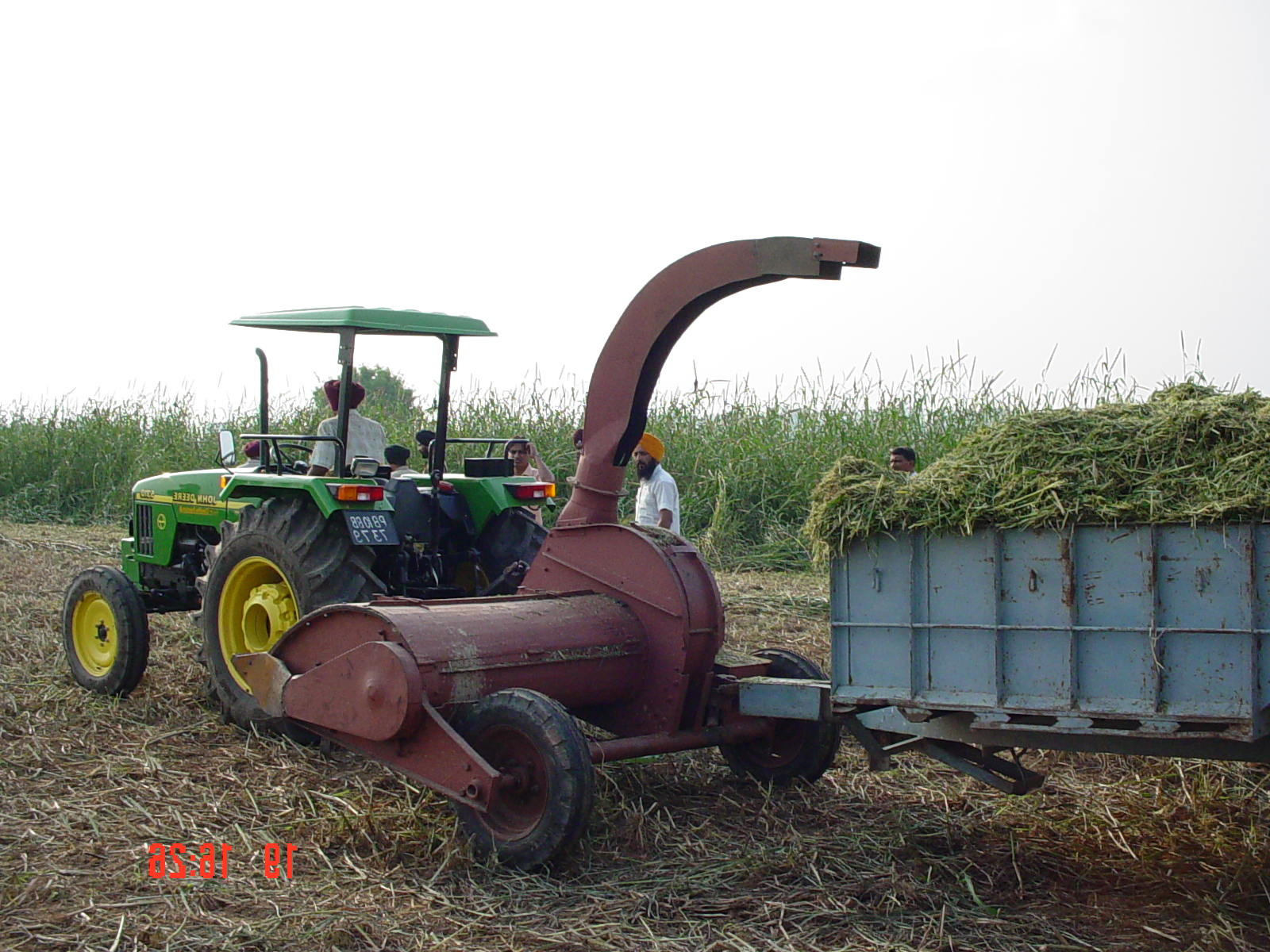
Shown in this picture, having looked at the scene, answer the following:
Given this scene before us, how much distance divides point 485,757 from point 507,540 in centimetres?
219

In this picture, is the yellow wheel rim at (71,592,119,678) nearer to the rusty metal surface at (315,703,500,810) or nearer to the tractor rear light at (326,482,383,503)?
the tractor rear light at (326,482,383,503)

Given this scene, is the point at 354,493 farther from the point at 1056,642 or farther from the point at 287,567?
the point at 1056,642

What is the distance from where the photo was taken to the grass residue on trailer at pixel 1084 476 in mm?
3623

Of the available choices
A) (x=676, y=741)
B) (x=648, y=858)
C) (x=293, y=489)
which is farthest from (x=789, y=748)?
(x=293, y=489)

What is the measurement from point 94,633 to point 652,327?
4006 millimetres

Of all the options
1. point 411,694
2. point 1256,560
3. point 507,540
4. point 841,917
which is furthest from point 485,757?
point 1256,560

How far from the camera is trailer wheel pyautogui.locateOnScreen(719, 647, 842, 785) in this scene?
17.0ft

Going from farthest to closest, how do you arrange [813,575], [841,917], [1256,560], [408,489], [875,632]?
1. [813,575]
2. [408,489]
3. [875,632]
4. [841,917]
5. [1256,560]

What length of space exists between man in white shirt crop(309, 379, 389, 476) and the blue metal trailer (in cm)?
307

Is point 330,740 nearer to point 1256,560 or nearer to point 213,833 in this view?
point 213,833

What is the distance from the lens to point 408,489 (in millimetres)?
6406

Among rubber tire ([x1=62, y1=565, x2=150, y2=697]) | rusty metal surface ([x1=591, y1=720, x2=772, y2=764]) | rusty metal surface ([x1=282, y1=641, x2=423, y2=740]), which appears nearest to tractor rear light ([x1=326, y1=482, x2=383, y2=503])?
rusty metal surface ([x1=282, y1=641, x2=423, y2=740])

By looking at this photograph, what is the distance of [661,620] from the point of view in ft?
16.5
